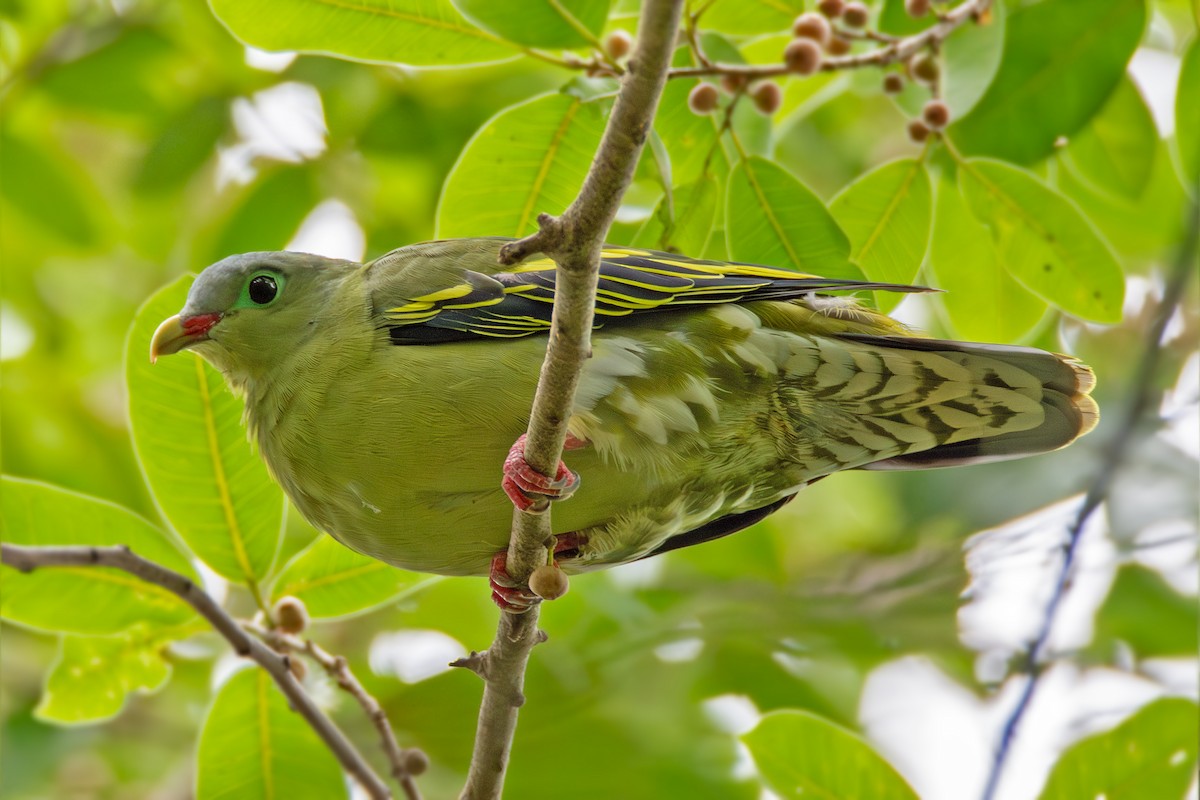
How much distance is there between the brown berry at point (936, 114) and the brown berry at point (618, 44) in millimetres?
862

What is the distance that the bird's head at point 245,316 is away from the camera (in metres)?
3.18

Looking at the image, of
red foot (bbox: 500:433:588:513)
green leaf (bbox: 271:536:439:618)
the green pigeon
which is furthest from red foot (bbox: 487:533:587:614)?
green leaf (bbox: 271:536:439:618)

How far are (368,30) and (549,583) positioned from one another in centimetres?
149

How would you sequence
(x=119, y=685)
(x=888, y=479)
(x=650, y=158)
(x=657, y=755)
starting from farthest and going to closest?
(x=888, y=479)
(x=657, y=755)
(x=119, y=685)
(x=650, y=158)

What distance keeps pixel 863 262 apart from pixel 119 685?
7.93 ft

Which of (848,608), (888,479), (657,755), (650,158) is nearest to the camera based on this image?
(650,158)

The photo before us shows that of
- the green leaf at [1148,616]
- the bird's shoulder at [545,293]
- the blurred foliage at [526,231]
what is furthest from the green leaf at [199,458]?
the green leaf at [1148,616]

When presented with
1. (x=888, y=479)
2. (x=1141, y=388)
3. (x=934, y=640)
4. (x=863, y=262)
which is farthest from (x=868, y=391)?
(x=888, y=479)

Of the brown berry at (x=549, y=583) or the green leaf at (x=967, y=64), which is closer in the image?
the brown berry at (x=549, y=583)

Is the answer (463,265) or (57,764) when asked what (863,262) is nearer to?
(463,265)

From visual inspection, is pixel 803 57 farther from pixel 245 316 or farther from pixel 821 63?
pixel 245 316

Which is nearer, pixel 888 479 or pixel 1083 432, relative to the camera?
pixel 1083 432

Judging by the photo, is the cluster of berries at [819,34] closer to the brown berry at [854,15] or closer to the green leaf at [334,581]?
the brown berry at [854,15]

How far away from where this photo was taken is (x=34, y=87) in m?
5.11
